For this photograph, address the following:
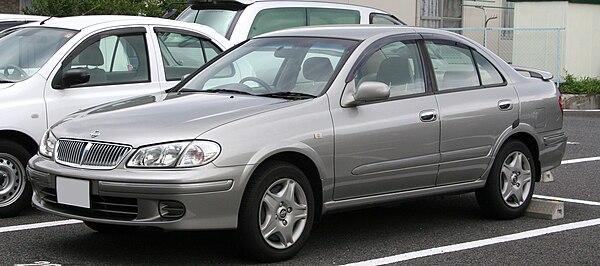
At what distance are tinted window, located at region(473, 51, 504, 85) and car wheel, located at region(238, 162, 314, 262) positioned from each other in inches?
83.9

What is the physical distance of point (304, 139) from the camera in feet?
22.4

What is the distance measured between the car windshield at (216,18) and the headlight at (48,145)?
21.5ft

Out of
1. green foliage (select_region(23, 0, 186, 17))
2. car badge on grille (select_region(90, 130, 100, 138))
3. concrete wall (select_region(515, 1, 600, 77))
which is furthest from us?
concrete wall (select_region(515, 1, 600, 77))

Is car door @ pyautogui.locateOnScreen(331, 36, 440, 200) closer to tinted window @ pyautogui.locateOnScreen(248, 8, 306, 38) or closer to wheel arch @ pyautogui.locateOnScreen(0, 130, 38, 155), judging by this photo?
wheel arch @ pyautogui.locateOnScreen(0, 130, 38, 155)

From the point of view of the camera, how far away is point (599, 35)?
Answer: 74.2 feet

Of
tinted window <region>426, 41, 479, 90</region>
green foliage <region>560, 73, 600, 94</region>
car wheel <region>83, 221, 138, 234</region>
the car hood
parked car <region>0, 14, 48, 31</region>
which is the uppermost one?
parked car <region>0, 14, 48, 31</region>

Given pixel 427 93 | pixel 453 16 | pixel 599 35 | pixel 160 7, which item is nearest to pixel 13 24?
pixel 427 93

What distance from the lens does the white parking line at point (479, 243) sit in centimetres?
698

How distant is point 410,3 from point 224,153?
65.8 ft

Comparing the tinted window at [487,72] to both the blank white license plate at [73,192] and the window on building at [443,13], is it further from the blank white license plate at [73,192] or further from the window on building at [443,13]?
the window on building at [443,13]

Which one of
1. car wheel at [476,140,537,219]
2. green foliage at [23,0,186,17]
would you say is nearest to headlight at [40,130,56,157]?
car wheel at [476,140,537,219]

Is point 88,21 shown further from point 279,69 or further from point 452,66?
point 452,66

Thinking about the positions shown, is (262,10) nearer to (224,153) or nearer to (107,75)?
(107,75)

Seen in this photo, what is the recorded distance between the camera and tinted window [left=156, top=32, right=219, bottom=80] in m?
9.41
